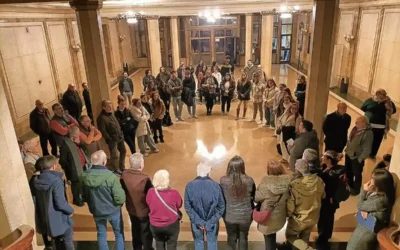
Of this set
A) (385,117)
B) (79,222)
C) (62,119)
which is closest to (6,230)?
(79,222)

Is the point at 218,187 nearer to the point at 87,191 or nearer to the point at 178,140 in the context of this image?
the point at 87,191

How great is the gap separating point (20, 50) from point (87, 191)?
7.34 metres

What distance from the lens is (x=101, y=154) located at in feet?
10.5

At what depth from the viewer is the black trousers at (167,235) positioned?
3.14 m

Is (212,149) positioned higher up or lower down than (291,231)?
lower down

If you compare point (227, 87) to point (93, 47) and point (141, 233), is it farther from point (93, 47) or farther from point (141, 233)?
point (141, 233)

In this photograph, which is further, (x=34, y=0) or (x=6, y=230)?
(x=34, y=0)

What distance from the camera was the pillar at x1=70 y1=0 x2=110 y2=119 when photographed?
17.5ft

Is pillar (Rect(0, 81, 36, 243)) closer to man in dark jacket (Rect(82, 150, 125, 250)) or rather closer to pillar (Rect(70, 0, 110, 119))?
man in dark jacket (Rect(82, 150, 125, 250))

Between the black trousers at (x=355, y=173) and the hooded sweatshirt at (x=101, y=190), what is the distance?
Result: 358cm

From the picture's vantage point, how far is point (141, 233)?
346 cm

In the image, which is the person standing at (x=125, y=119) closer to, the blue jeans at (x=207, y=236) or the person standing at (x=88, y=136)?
the person standing at (x=88, y=136)

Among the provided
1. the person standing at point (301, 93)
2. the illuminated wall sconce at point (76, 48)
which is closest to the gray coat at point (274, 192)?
the person standing at point (301, 93)

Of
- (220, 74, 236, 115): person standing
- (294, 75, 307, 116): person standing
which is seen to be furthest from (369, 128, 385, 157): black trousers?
(220, 74, 236, 115): person standing
